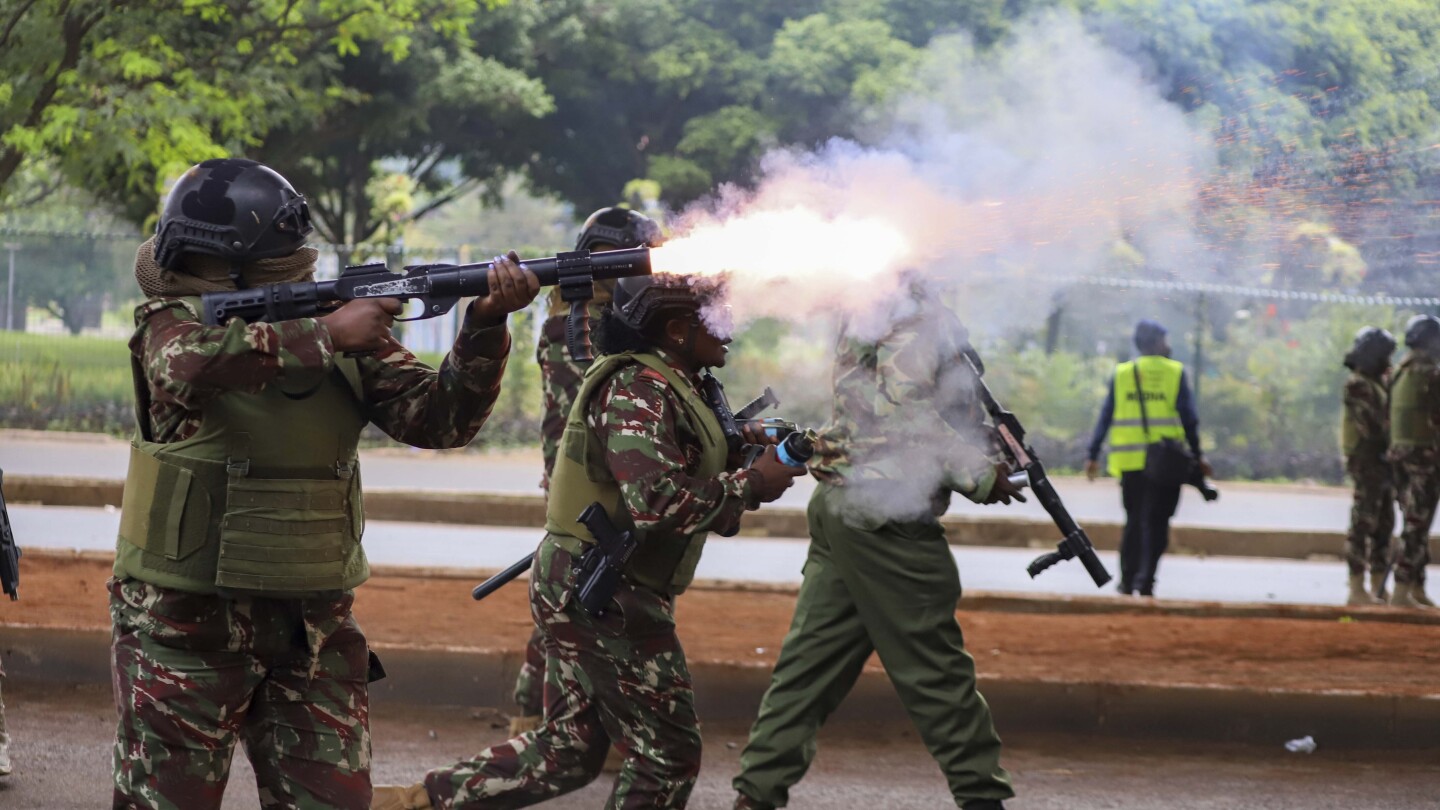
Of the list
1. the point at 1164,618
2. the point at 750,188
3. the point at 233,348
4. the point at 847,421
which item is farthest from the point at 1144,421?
Result: the point at 233,348

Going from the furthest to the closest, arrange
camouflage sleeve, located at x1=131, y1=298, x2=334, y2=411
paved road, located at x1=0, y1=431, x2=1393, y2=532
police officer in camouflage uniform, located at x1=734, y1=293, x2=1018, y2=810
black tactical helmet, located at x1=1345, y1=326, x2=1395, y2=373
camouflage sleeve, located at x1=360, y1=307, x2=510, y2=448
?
1. paved road, located at x1=0, y1=431, x2=1393, y2=532
2. black tactical helmet, located at x1=1345, y1=326, x2=1395, y2=373
3. police officer in camouflage uniform, located at x1=734, y1=293, x2=1018, y2=810
4. camouflage sleeve, located at x1=360, y1=307, x2=510, y2=448
5. camouflage sleeve, located at x1=131, y1=298, x2=334, y2=411

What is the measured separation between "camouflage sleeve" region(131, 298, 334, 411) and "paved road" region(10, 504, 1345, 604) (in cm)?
759

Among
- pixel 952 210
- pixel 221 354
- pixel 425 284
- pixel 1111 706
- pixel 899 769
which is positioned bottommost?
pixel 899 769

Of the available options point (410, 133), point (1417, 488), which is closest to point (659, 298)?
point (1417, 488)

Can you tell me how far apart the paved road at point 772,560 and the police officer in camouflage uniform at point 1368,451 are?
18.9 inches

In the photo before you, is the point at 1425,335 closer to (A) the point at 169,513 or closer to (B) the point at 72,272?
(A) the point at 169,513

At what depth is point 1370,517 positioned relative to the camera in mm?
10602

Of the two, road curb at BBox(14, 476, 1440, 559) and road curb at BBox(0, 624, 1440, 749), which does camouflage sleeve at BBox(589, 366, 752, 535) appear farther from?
road curb at BBox(14, 476, 1440, 559)

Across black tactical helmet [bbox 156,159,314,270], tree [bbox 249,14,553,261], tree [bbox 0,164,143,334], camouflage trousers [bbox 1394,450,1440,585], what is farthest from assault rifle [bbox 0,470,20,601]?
tree [bbox 249,14,553,261]

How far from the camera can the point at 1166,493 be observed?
10094 mm

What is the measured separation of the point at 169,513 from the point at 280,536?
0.81 feet

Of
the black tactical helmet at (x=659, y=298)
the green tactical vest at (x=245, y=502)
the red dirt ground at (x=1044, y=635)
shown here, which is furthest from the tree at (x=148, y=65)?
the green tactical vest at (x=245, y=502)

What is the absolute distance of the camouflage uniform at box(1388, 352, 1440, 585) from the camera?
400 inches

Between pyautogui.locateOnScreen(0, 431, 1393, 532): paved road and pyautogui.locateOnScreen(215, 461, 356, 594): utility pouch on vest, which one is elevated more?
pyautogui.locateOnScreen(215, 461, 356, 594): utility pouch on vest
